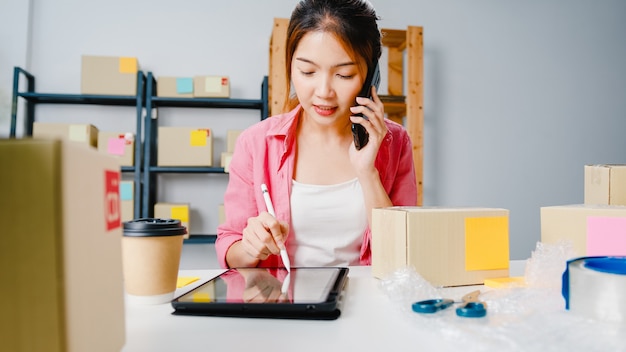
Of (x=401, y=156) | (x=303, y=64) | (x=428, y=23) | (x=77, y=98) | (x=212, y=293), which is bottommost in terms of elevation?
(x=212, y=293)

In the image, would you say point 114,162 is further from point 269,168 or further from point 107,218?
point 269,168

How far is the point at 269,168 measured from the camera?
3.76ft

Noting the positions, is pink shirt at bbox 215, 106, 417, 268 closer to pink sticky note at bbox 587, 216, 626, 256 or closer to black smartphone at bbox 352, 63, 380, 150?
black smartphone at bbox 352, 63, 380, 150

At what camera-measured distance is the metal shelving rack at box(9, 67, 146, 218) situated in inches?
96.4

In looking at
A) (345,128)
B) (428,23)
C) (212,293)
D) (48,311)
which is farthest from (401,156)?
(428,23)

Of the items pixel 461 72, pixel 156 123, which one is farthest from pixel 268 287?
pixel 461 72

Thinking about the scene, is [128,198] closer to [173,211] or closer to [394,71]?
[173,211]

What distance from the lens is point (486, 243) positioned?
75cm

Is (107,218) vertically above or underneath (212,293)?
above

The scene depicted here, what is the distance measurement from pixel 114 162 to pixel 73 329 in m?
0.14

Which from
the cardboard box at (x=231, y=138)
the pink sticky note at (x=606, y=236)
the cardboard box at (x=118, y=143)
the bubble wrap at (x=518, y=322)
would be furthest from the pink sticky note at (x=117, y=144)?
the pink sticky note at (x=606, y=236)

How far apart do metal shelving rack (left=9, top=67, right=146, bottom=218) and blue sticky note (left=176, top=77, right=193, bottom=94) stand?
0.22 meters

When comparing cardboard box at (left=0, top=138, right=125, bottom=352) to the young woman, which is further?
the young woman

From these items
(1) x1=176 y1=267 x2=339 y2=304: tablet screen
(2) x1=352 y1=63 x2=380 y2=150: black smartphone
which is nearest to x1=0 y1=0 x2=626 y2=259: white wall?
(2) x1=352 y1=63 x2=380 y2=150: black smartphone
